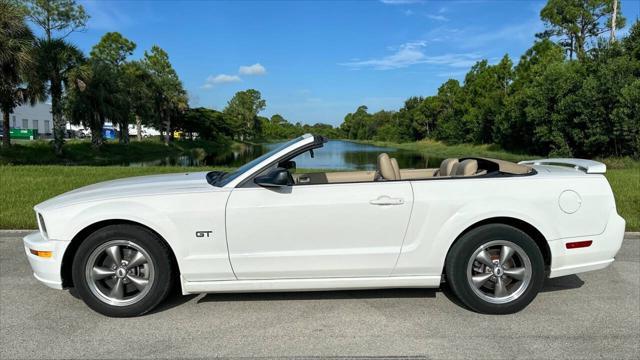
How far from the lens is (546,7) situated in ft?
156

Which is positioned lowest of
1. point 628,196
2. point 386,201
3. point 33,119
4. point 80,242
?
point 628,196

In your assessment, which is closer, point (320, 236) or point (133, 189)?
point (320, 236)

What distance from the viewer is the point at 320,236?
3543mm

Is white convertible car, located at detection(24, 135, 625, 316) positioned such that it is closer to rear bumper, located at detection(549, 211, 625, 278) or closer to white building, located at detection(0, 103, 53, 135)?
rear bumper, located at detection(549, 211, 625, 278)

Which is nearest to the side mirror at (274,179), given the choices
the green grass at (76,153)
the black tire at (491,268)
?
the black tire at (491,268)

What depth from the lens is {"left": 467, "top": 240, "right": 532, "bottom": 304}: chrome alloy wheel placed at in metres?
3.67

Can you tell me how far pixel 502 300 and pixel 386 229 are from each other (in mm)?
1167

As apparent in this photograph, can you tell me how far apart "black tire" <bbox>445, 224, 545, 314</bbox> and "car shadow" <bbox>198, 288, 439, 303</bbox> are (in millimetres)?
508

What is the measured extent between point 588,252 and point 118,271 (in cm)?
394

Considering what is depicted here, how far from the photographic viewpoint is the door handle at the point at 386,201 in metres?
3.55

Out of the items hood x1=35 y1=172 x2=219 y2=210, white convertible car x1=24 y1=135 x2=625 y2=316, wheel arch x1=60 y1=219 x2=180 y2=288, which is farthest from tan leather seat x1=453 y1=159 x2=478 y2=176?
wheel arch x1=60 y1=219 x2=180 y2=288

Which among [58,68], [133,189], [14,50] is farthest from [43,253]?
[58,68]

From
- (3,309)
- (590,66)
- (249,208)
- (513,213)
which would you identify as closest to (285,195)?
(249,208)

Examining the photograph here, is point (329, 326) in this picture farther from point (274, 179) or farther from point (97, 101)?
point (97, 101)
